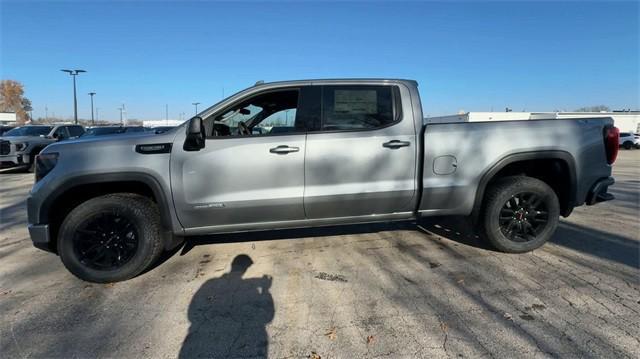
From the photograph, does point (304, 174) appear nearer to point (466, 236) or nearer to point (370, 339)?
point (370, 339)

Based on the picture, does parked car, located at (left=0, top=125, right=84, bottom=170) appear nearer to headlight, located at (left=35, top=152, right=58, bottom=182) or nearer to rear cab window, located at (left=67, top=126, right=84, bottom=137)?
rear cab window, located at (left=67, top=126, right=84, bottom=137)

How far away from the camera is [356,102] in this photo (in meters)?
4.05

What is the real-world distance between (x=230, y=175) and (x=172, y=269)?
129cm

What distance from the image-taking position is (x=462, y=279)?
372 cm

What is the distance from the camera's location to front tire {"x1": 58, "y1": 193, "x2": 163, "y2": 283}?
11.9 feet

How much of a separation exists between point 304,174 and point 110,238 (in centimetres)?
197

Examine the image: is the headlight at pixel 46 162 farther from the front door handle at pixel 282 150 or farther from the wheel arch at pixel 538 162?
the wheel arch at pixel 538 162

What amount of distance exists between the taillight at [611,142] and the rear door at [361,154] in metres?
2.20

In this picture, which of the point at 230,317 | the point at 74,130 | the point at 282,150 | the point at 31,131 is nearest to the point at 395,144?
the point at 282,150

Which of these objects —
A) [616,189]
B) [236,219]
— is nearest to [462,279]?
[236,219]

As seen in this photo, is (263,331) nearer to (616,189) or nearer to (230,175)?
(230,175)

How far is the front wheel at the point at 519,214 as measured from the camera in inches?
167

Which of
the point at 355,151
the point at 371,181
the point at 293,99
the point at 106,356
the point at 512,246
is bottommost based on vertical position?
the point at 106,356

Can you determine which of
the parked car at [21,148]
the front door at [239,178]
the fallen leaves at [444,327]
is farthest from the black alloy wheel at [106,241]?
the parked car at [21,148]
